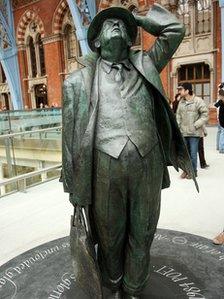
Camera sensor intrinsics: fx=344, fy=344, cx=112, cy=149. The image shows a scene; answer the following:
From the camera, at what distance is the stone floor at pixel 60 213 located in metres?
3.68

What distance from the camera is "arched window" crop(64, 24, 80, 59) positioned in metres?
18.6

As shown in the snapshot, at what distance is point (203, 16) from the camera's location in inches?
540

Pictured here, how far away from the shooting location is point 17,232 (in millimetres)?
3914

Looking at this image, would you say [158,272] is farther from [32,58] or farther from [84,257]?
[32,58]

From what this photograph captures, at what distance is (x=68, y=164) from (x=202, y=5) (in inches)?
531

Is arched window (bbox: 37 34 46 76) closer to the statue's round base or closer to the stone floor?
the stone floor

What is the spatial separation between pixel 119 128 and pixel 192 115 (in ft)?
12.7

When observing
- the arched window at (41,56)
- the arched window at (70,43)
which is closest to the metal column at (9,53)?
the arched window at (41,56)

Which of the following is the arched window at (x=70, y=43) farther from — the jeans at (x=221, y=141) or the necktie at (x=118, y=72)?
the necktie at (x=118, y=72)

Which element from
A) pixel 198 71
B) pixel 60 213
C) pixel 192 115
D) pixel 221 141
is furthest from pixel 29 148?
pixel 198 71

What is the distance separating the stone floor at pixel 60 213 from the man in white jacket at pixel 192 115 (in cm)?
66

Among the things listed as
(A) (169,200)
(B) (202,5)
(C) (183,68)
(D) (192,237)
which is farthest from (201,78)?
(D) (192,237)

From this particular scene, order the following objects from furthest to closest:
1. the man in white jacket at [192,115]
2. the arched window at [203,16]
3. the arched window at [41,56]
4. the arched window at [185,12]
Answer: the arched window at [41,56] → the arched window at [185,12] → the arched window at [203,16] → the man in white jacket at [192,115]

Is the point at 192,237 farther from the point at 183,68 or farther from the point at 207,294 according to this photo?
the point at 183,68
